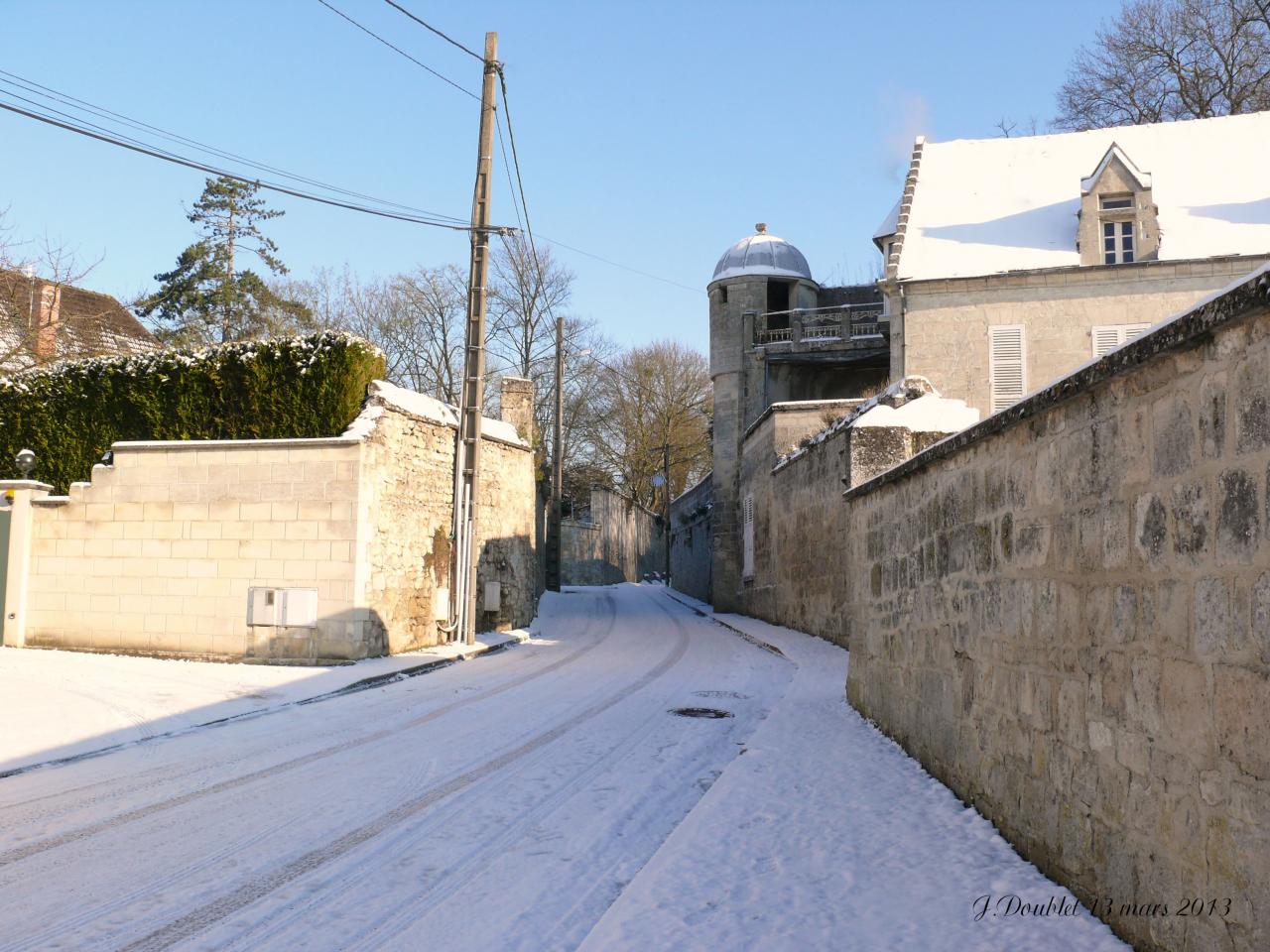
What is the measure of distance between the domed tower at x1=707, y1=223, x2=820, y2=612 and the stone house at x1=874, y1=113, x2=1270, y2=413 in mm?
7670

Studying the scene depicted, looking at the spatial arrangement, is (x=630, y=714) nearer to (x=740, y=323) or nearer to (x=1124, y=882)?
(x=1124, y=882)

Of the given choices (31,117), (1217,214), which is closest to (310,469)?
(31,117)

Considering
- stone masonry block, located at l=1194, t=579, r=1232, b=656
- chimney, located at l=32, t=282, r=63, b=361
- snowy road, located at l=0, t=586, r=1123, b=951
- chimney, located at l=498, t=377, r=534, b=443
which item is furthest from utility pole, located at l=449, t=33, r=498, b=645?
stone masonry block, located at l=1194, t=579, r=1232, b=656

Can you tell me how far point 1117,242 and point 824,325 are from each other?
10.5 metres

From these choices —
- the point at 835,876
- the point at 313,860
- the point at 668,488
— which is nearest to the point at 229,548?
the point at 313,860

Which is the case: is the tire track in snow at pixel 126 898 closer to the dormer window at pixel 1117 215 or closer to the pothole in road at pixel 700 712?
the pothole in road at pixel 700 712

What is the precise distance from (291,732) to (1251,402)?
766 cm

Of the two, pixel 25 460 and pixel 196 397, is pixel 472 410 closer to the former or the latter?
pixel 196 397

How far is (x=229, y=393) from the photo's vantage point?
15.2 metres

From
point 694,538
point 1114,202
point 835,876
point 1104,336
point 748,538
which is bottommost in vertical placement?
point 835,876

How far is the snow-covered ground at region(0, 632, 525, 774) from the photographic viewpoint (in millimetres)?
8023

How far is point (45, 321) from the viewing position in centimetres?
2539

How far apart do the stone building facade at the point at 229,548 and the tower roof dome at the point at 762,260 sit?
60.5 ft

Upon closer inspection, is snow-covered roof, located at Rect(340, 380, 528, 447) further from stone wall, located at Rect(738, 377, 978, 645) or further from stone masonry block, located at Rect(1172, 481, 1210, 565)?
stone masonry block, located at Rect(1172, 481, 1210, 565)
